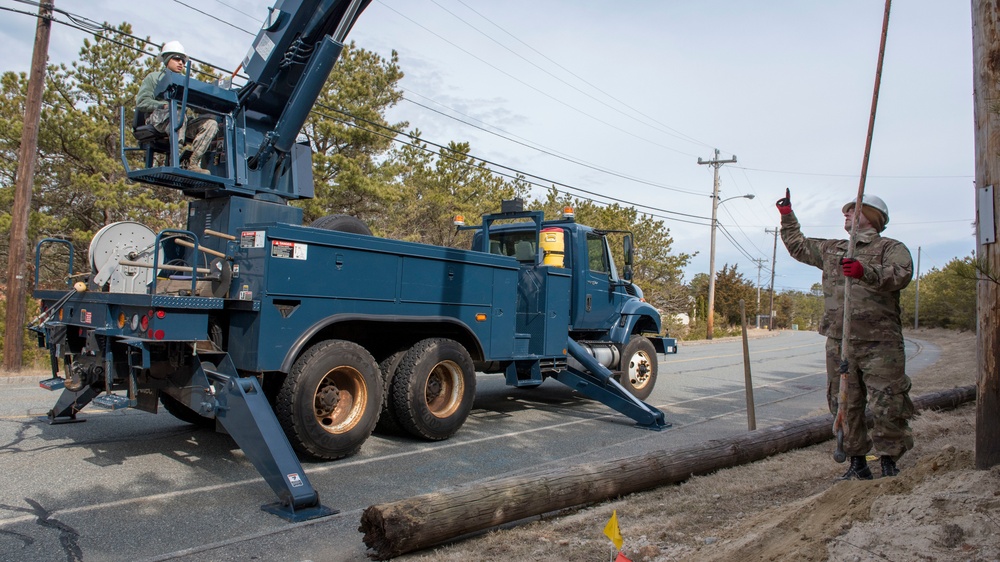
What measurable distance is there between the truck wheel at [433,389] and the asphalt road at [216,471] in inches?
8.1

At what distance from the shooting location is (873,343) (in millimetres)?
5230

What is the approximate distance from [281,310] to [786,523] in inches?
159

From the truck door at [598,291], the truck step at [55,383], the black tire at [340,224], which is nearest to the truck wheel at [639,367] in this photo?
the truck door at [598,291]

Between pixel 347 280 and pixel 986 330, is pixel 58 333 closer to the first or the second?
pixel 347 280

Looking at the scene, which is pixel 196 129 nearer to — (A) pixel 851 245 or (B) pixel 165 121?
(B) pixel 165 121

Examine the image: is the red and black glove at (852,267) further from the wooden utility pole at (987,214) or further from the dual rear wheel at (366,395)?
the dual rear wheel at (366,395)

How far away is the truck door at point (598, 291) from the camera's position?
400 inches

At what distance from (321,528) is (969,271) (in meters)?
4.17

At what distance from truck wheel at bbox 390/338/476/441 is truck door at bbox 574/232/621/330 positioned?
2.99 meters

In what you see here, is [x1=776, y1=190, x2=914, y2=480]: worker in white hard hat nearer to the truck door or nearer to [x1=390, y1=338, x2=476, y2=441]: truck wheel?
[x1=390, y1=338, x2=476, y2=441]: truck wheel

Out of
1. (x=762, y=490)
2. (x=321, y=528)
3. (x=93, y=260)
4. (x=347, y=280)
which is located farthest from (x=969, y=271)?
(x=93, y=260)

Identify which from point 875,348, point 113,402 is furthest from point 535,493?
point 113,402

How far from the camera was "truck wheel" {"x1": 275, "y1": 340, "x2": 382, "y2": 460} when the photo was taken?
5.89 meters

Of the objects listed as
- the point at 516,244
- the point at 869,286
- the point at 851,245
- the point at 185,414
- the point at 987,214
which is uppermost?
the point at 516,244
